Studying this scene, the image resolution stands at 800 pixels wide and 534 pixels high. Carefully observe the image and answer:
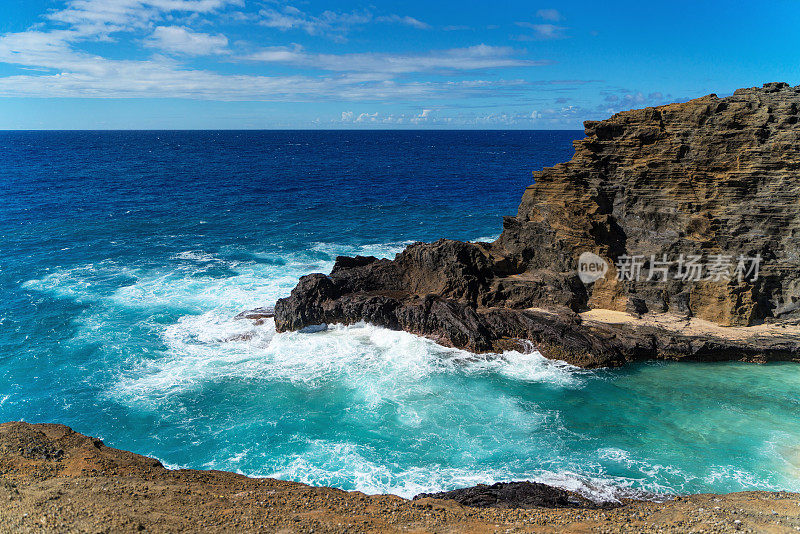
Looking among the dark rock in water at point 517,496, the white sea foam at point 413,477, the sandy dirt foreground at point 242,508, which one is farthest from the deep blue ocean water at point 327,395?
the sandy dirt foreground at point 242,508

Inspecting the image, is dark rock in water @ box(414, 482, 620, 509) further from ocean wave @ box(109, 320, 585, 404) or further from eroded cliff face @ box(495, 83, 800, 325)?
eroded cliff face @ box(495, 83, 800, 325)

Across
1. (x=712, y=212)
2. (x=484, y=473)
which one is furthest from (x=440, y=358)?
(x=712, y=212)

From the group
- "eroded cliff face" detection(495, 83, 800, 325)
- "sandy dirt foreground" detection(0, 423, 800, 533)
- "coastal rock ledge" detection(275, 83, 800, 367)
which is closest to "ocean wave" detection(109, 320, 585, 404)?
"coastal rock ledge" detection(275, 83, 800, 367)

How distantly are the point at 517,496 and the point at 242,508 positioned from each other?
867 centimetres

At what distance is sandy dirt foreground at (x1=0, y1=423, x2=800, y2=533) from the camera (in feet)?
39.4

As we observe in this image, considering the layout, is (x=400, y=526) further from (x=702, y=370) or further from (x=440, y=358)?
(x=702, y=370)

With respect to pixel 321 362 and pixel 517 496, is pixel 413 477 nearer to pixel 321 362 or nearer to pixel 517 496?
pixel 517 496

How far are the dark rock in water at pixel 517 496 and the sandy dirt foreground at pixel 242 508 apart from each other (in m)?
1.19

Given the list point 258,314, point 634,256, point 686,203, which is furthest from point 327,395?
point 686,203

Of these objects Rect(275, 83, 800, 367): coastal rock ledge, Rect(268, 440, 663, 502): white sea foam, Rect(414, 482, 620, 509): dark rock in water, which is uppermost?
Rect(275, 83, 800, 367): coastal rock ledge

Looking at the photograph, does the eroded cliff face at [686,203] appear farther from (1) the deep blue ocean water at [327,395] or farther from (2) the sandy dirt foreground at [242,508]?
(2) the sandy dirt foreground at [242,508]

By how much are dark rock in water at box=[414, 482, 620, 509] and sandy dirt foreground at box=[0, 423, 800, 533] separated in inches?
46.7

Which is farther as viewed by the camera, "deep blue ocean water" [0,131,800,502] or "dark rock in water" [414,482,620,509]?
"deep blue ocean water" [0,131,800,502]

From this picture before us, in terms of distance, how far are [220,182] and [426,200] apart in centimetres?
4147
